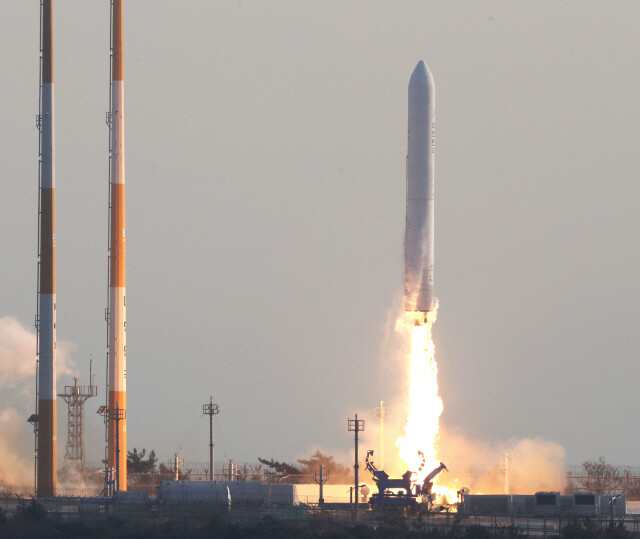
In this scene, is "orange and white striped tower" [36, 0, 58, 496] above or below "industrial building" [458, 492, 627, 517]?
above

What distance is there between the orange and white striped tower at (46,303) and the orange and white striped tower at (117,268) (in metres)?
4.65

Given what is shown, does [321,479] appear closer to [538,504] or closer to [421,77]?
[538,504]

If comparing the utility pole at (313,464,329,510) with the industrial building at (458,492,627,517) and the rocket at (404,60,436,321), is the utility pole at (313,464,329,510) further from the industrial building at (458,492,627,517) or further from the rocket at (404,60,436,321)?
the rocket at (404,60,436,321)

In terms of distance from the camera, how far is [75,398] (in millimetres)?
149125

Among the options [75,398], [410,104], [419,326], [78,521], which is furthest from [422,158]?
[75,398]

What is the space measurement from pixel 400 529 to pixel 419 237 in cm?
2428

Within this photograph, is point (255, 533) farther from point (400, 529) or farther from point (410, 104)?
point (410, 104)

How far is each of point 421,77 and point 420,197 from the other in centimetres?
727

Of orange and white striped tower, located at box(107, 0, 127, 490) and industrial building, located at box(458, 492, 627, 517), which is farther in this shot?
orange and white striped tower, located at box(107, 0, 127, 490)

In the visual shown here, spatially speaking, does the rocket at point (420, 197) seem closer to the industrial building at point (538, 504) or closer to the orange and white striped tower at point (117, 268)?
the industrial building at point (538, 504)

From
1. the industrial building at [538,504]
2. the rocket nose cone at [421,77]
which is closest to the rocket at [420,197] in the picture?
the rocket nose cone at [421,77]

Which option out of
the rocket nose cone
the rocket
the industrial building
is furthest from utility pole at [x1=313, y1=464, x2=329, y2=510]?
the rocket nose cone

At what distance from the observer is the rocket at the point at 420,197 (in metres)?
109

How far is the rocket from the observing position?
108688mm
